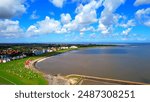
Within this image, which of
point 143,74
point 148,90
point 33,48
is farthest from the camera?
point 33,48

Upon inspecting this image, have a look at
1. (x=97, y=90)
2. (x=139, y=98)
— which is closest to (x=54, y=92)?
(x=97, y=90)

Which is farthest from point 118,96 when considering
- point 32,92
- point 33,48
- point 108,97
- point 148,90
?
point 33,48

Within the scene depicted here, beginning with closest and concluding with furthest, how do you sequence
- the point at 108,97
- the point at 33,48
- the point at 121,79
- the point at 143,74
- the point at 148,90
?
the point at 108,97 < the point at 148,90 < the point at 121,79 < the point at 143,74 < the point at 33,48

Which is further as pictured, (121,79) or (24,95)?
(121,79)

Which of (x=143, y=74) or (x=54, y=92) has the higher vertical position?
(x=54, y=92)

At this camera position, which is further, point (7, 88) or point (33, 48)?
point (33, 48)

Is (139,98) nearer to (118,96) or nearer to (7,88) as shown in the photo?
(118,96)

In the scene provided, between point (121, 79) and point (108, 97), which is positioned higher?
point (108, 97)

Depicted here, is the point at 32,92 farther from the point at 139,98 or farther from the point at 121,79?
the point at 121,79

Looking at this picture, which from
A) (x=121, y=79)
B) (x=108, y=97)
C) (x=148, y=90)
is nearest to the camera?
(x=108, y=97)
